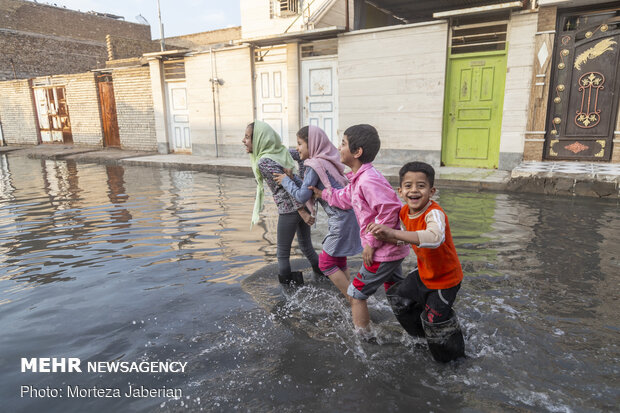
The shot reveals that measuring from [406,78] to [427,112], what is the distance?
108cm

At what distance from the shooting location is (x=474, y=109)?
10164mm

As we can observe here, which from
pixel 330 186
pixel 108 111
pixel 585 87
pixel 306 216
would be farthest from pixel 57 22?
pixel 330 186

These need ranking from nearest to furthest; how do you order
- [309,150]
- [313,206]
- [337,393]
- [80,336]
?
1. [337,393]
2. [80,336]
3. [309,150]
4. [313,206]

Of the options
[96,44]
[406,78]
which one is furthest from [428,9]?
[96,44]

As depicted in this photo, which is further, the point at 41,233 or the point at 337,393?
the point at 41,233

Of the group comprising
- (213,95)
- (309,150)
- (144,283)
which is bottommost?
(144,283)

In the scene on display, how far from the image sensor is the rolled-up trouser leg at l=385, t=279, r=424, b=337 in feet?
8.88

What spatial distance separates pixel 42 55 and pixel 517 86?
25804 millimetres

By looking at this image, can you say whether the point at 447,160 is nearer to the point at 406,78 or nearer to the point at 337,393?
the point at 406,78

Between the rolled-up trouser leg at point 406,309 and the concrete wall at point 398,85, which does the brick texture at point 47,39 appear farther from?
the rolled-up trouser leg at point 406,309

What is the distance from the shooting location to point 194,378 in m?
2.56

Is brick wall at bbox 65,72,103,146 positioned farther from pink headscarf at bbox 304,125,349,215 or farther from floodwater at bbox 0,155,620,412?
pink headscarf at bbox 304,125,349,215

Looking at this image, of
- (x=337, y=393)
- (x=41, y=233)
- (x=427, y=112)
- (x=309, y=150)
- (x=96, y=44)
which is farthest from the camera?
(x=96, y=44)

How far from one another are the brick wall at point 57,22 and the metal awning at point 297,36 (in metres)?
21.1
